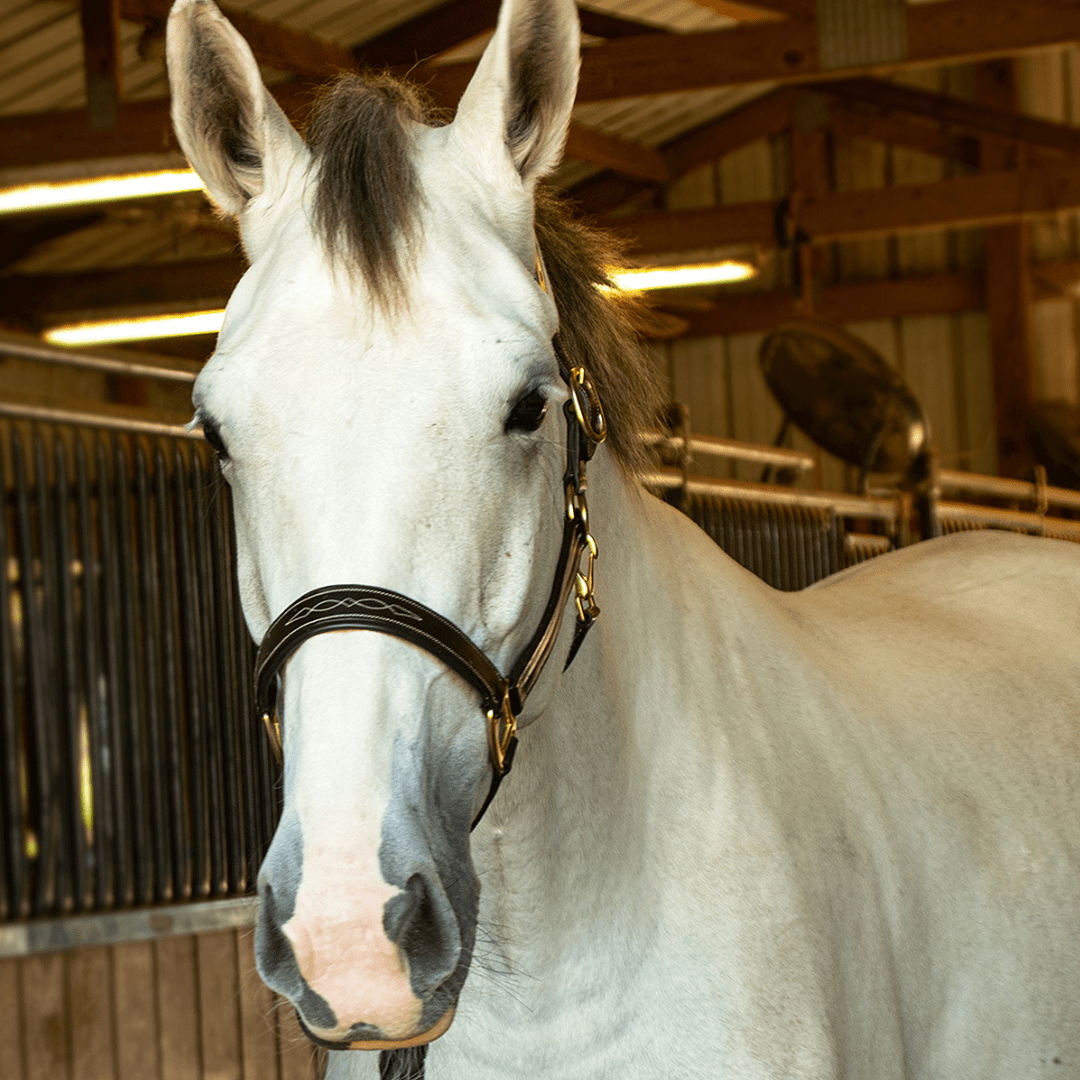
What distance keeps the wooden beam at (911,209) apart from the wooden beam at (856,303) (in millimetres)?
2454

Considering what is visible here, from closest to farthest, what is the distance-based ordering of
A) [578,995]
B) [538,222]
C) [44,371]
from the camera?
1. [578,995]
2. [538,222]
3. [44,371]

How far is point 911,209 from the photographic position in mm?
9773

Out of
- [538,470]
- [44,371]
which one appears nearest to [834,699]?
[538,470]

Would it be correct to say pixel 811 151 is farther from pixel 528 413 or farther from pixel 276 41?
pixel 528 413

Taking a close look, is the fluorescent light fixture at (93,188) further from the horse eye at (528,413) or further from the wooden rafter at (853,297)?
the wooden rafter at (853,297)

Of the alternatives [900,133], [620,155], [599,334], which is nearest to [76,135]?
[599,334]

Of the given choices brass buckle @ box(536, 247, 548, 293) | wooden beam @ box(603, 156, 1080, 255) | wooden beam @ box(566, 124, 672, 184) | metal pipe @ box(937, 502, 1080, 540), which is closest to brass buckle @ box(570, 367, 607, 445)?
brass buckle @ box(536, 247, 548, 293)

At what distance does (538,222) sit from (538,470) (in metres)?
0.44

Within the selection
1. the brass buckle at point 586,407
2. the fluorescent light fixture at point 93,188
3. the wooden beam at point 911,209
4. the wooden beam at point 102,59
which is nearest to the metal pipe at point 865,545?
the fluorescent light fixture at point 93,188

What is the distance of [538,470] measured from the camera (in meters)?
1.18

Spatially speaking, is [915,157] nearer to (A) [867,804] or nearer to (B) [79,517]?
(B) [79,517]

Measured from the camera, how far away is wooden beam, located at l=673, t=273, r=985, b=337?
12711 mm

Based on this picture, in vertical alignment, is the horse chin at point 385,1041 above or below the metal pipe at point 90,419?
below

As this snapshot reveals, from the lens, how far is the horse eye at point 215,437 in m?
1.19
